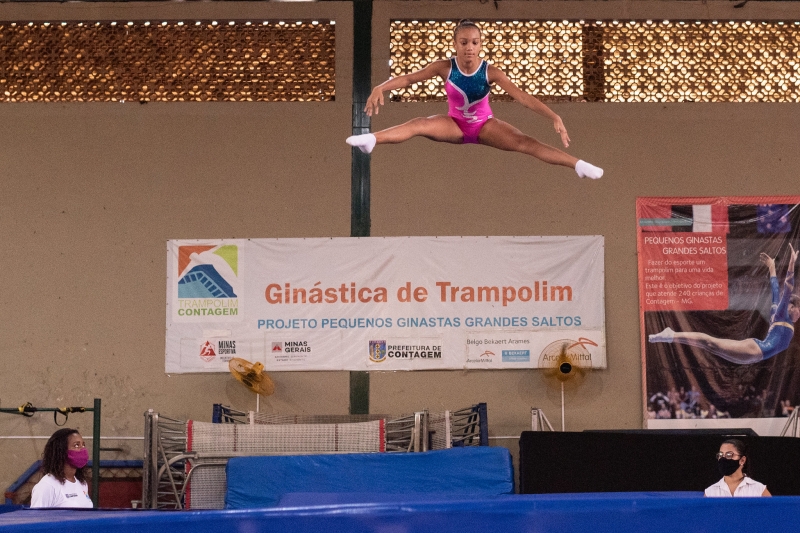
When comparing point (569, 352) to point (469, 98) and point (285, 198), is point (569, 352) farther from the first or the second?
point (285, 198)

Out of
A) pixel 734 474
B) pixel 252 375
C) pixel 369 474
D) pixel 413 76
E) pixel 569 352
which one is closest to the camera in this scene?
pixel 734 474

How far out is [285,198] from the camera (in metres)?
8.99

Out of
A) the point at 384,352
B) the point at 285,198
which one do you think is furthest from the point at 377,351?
the point at 285,198

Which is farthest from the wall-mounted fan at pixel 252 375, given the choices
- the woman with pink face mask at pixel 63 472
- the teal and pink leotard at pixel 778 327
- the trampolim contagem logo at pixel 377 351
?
the teal and pink leotard at pixel 778 327

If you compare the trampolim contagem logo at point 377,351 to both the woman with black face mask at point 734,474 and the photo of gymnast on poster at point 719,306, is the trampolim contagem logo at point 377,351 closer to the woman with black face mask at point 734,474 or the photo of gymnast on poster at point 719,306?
the photo of gymnast on poster at point 719,306

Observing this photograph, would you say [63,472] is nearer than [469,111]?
Yes

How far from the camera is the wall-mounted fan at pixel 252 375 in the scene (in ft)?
27.7

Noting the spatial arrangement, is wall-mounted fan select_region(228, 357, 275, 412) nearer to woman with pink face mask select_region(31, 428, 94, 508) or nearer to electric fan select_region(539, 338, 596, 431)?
electric fan select_region(539, 338, 596, 431)

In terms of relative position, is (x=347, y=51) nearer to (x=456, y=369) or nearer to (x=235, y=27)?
(x=235, y=27)

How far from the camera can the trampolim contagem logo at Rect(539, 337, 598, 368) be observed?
858cm

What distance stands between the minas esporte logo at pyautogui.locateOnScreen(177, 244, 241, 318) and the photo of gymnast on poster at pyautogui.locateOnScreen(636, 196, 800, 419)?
154 inches

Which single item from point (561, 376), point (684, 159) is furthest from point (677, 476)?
point (684, 159)

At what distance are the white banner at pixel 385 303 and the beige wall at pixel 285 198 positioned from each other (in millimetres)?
144

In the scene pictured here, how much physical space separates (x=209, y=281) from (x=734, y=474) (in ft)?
17.2
